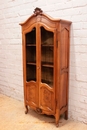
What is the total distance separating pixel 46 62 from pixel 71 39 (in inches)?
21.7

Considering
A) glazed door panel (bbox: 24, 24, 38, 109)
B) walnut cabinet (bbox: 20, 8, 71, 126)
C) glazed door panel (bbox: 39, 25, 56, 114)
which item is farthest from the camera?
glazed door panel (bbox: 24, 24, 38, 109)

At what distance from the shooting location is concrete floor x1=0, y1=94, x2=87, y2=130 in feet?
7.61

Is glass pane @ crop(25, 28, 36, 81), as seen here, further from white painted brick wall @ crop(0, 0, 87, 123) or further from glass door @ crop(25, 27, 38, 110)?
white painted brick wall @ crop(0, 0, 87, 123)

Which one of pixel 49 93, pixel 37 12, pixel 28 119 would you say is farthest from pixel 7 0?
pixel 28 119

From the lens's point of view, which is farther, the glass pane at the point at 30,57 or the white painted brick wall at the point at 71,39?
the glass pane at the point at 30,57

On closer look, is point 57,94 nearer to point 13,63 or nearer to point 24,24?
point 24,24

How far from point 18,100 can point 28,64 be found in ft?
3.86

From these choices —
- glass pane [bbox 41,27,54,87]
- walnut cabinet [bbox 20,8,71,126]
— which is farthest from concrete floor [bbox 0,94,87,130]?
glass pane [bbox 41,27,54,87]

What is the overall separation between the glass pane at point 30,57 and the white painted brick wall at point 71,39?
0.55 metres

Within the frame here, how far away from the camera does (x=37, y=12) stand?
2244 millimetres

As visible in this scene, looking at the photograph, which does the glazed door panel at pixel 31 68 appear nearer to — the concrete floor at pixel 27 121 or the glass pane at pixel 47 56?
the glass pane at pixel 47 56

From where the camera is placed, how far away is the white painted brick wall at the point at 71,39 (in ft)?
7.39

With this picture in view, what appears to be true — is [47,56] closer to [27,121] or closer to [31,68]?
[31,68]

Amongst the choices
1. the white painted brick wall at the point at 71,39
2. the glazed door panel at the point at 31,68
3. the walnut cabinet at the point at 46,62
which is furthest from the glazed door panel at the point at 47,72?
the white painted brick wall at the point at 71,39
